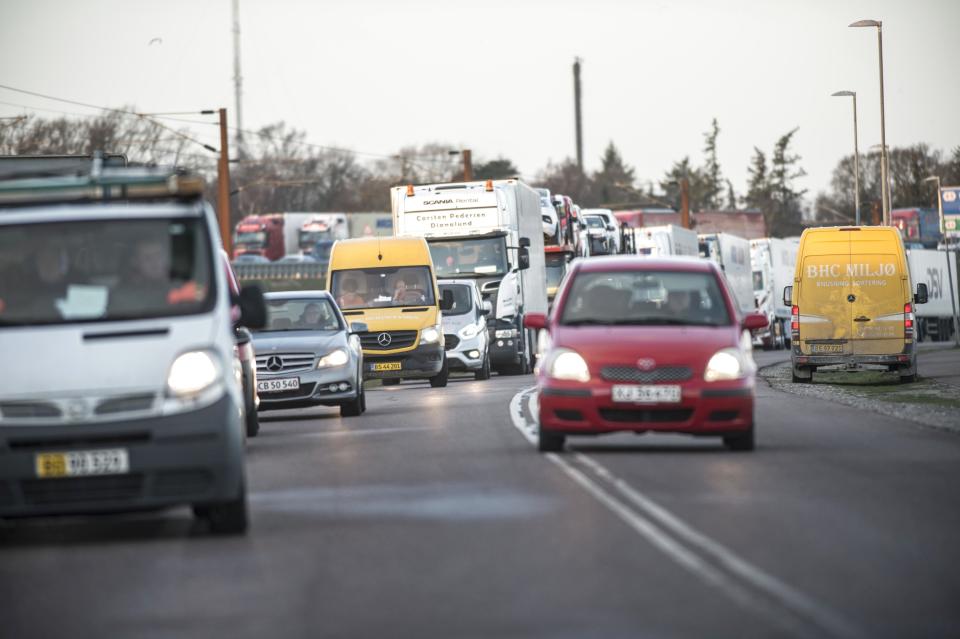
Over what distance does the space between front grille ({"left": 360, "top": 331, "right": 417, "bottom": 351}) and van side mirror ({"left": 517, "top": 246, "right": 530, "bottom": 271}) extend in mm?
5678

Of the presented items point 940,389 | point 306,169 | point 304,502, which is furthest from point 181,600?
point 306,169

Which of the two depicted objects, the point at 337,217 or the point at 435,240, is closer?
the point at 435,240

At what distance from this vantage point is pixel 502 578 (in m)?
8.90

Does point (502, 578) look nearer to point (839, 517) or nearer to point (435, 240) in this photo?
point (839, 517)

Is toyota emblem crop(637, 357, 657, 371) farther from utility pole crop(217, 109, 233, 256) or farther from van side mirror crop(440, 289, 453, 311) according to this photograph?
utility pole crop(217, 109, 233, 256)

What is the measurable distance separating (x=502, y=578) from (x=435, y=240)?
28446 millimetres

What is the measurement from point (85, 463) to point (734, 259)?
2170 inches

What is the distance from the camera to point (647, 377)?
1523cm

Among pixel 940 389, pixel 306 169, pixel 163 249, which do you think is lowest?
pixel 940 389

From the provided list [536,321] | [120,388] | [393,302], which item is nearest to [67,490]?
[120,388]

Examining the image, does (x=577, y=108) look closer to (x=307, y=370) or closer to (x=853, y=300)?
(x=853, y=300)

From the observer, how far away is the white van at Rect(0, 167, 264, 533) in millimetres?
10578

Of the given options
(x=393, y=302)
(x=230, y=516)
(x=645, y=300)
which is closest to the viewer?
(x=230, y=516)

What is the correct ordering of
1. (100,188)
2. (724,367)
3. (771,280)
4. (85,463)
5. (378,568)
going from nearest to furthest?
1. (378,568)
2. (85,463)
3. (100,188)
4. (724,367)
5. (771,280)
